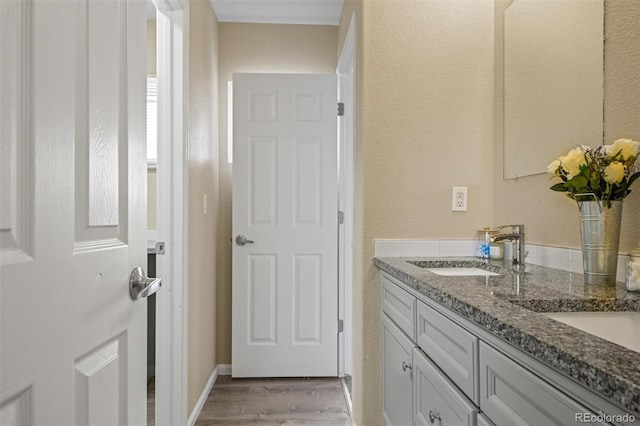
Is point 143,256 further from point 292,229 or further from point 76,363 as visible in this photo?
point 292,229

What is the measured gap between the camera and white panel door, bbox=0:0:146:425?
631 mm

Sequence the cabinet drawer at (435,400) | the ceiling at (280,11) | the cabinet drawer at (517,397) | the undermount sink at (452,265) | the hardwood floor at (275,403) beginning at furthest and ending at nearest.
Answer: the ceiling at (280,11)
the hardwood floor at (275,403)
the undermount sink at (452,265)
the cabinet drawer at (435,400)
the cabinet drawer at (517,397)

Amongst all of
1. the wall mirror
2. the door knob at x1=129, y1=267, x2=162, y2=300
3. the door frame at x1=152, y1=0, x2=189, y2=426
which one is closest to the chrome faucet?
the wall mirror

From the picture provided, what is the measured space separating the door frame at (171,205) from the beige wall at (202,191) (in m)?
0.14

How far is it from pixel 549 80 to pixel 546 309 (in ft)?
3.46

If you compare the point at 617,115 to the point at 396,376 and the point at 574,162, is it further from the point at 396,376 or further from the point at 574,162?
the point at 396,376

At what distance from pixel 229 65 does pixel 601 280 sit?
8.87 feet

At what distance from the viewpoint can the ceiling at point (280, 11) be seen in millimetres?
2903

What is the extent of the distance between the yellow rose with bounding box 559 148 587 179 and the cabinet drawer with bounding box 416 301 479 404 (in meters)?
0.55

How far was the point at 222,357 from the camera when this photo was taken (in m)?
3.15

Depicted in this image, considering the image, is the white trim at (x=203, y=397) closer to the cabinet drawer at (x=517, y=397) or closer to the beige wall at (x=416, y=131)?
the beige wall at (x=416, y=131)

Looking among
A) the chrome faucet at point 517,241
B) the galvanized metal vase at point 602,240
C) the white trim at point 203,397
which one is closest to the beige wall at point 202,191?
the white trim at point 203,397

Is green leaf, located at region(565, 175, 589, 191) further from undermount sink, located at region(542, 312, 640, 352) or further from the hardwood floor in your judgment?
the hardwood floor

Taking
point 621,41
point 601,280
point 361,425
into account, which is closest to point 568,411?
point 601,280
